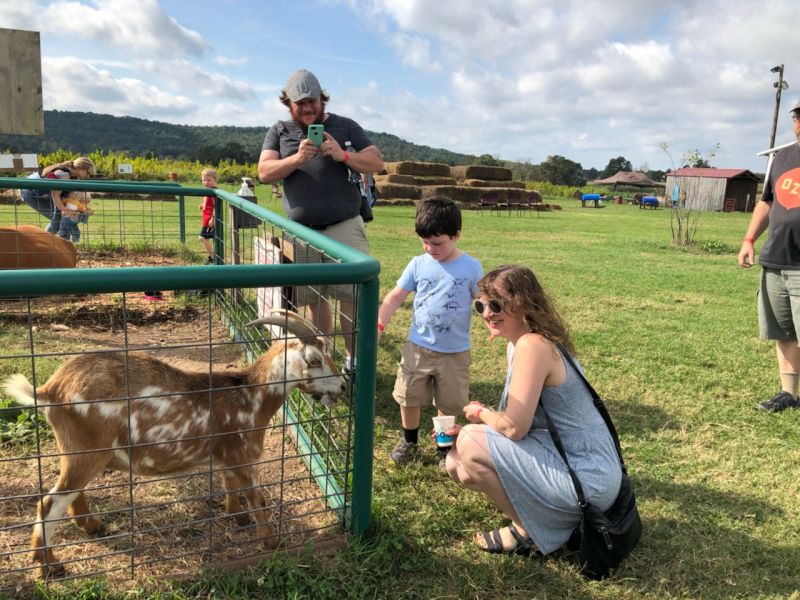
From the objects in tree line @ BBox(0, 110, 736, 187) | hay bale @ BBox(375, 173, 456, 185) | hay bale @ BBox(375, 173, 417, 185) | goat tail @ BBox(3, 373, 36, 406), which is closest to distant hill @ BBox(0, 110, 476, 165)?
tree line @ BBox(0, 110, 736, 187)

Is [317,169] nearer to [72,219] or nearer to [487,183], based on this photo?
[72,219]

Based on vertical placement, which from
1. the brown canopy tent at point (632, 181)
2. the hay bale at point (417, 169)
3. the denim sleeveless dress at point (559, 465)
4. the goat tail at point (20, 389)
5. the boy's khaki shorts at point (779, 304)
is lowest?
the denim sleeveless dress at point (559, 465)

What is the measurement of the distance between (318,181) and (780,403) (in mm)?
3878

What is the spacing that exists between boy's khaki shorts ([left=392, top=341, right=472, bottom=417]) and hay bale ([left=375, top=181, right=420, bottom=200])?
29864 millimetres

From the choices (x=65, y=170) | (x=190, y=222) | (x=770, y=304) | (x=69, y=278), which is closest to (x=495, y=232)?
(x=190, y=222)

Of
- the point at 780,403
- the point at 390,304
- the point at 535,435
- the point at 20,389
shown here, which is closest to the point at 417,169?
the point at 780,403

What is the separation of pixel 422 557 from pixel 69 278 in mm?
1888

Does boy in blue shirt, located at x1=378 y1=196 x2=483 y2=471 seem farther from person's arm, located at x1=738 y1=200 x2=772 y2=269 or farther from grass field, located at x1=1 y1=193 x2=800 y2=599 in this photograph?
person's arm, located at x1=738 y1=200 x2=772 y2=269

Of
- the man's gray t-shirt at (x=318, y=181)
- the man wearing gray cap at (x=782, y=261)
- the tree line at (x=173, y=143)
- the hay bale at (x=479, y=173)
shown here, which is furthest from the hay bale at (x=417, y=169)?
the man's gray t-shirt at (x=318, y=181)

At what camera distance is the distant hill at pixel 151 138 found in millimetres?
72312

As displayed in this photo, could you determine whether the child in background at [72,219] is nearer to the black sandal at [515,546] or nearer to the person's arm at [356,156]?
the person's arm at [356,156]

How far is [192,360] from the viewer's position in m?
5.18

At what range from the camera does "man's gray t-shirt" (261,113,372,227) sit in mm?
4129

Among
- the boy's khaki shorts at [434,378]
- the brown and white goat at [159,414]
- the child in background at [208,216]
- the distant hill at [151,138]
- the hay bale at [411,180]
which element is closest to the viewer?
the brown and white goat at [159,414]
